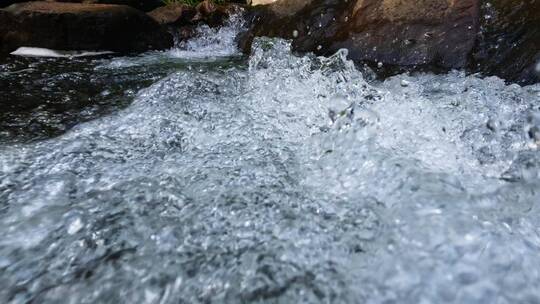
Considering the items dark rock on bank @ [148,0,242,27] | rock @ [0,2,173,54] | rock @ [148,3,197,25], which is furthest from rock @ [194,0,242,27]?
rock @ [0,2,173,54]

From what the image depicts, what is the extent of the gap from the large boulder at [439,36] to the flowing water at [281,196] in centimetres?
27

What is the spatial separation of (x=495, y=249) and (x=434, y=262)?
21 centimetres

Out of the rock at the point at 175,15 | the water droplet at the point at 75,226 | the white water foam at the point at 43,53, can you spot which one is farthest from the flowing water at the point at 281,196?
the rock at the point at 175,15

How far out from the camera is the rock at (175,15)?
19.3 feet

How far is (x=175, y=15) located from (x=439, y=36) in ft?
13.1

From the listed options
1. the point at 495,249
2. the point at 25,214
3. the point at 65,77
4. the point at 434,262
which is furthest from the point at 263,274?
the point at 65,77

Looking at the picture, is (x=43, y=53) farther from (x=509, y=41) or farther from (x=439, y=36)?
(x=509, y=41)

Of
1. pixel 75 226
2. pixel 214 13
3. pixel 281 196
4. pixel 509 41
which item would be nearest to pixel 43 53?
pixel 214 13

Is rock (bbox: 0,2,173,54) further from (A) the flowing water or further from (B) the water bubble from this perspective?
(B) the water bubble

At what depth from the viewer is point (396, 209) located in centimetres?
154

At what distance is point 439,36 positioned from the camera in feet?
10.9

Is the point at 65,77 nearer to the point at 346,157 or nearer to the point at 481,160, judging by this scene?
the point at 346,157

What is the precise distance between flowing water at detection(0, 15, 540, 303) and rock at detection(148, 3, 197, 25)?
10.6 feet

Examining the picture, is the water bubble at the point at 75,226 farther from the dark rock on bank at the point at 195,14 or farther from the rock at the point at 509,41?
the dark rock on bank at the point at 195,14
